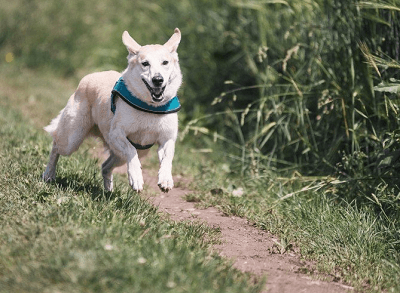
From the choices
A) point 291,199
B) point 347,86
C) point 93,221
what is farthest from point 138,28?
point 93,221

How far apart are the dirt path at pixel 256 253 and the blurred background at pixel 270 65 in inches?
42.8

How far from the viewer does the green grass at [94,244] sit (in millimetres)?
3145


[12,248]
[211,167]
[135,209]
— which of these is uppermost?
[12,248]

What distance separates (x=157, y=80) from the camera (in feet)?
13.9

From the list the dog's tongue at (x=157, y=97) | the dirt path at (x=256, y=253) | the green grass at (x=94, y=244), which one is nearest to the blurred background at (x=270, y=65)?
the dirt path at (x=256, y=253)

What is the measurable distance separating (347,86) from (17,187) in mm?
3226

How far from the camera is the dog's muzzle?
4.22 meters

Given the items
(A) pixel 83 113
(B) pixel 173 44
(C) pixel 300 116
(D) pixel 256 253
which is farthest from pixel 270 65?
(D) pixel 256 253

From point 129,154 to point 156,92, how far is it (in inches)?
19.8

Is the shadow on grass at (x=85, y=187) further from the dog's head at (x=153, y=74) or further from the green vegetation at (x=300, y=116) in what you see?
the dog's head at (x=153, y=74)

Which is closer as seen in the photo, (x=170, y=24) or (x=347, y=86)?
(x=347, y=86)

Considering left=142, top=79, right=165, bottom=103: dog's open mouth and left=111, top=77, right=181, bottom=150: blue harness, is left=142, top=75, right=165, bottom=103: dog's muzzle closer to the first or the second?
left=142, top=79, right=165, bottom=103: dog's open mouth

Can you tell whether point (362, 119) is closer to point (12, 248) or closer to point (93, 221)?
point (93, 221)

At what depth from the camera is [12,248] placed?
11.2 ft
